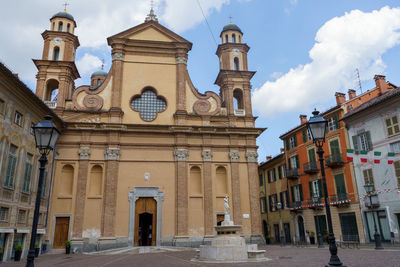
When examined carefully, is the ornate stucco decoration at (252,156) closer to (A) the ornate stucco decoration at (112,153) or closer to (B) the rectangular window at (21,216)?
(A) the ornate stucco decoration at (112,153)

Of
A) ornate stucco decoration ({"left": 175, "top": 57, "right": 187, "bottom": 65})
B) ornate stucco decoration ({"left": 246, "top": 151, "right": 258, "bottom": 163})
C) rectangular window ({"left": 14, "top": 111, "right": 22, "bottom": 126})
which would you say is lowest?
ornate stucco decoration ({"left": 246, "top": 151, "right": 258, "bottom": 163})

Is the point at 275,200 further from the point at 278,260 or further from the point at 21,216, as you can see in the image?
the point at 21,216

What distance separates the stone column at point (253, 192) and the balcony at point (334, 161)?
6313 mm

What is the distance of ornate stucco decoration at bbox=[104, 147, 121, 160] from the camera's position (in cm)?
2452

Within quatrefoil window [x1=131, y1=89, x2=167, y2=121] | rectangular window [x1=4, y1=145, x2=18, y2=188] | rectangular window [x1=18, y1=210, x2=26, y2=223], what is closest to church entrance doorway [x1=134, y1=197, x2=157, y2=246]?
quatrefoil window [x1=131, y1=89, x2=167, y2=121]

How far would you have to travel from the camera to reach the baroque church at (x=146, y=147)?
925 inches

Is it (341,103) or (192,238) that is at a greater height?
(341,103)

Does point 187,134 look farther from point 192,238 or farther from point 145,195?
point 192,238

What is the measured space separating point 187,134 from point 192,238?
796cm

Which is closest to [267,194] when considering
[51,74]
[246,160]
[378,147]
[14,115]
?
[246,160]

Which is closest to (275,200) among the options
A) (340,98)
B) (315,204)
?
(315,204)

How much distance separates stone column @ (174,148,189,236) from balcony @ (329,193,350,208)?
1237 cm

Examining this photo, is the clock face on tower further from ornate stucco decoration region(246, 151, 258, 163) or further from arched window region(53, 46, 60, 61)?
ornate stucco decoration region(246, 151, 258, 163)

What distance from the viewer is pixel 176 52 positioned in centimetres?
2841
